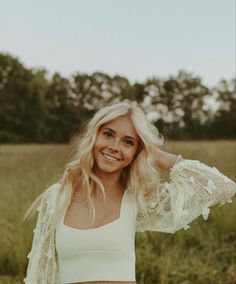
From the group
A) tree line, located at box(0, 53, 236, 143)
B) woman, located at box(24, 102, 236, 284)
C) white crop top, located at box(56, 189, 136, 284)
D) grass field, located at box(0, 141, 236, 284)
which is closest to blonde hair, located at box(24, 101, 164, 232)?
woman, located at box(24, 102, 236, 284)

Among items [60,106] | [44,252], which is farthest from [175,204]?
[60,106]

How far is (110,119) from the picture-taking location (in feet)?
7.04

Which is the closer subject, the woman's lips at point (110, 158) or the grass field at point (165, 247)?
the woman's lips at point (110, 158)

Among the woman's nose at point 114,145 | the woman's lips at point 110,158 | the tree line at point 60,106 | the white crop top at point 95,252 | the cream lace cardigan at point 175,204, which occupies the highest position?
the tree line at point 60,106

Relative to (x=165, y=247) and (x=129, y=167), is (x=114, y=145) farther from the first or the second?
(x=165, y=247)

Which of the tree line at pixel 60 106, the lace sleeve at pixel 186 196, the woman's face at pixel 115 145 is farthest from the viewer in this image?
the tree line at pixel 60 106

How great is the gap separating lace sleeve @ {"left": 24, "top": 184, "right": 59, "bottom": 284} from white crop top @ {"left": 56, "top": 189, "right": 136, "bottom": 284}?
8 centimetres

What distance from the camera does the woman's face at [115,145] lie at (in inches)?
83.3

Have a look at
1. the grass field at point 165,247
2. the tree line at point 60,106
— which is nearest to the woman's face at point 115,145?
the grass field at point 165,247

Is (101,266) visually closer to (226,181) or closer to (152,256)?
(226,181)

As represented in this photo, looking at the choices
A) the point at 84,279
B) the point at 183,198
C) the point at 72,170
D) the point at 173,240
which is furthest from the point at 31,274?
the point at 173,240

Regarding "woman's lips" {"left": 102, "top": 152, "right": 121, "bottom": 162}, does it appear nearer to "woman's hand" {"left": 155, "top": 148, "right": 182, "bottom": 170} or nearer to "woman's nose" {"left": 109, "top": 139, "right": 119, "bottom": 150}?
"woman's nose" {"left": 109, "top": 139, "right": 119, "bottom": 150}

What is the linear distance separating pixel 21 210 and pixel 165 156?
2.97 m

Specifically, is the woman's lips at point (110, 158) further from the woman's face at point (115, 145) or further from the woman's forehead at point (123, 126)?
the woman's forehead at point (123, 126)
